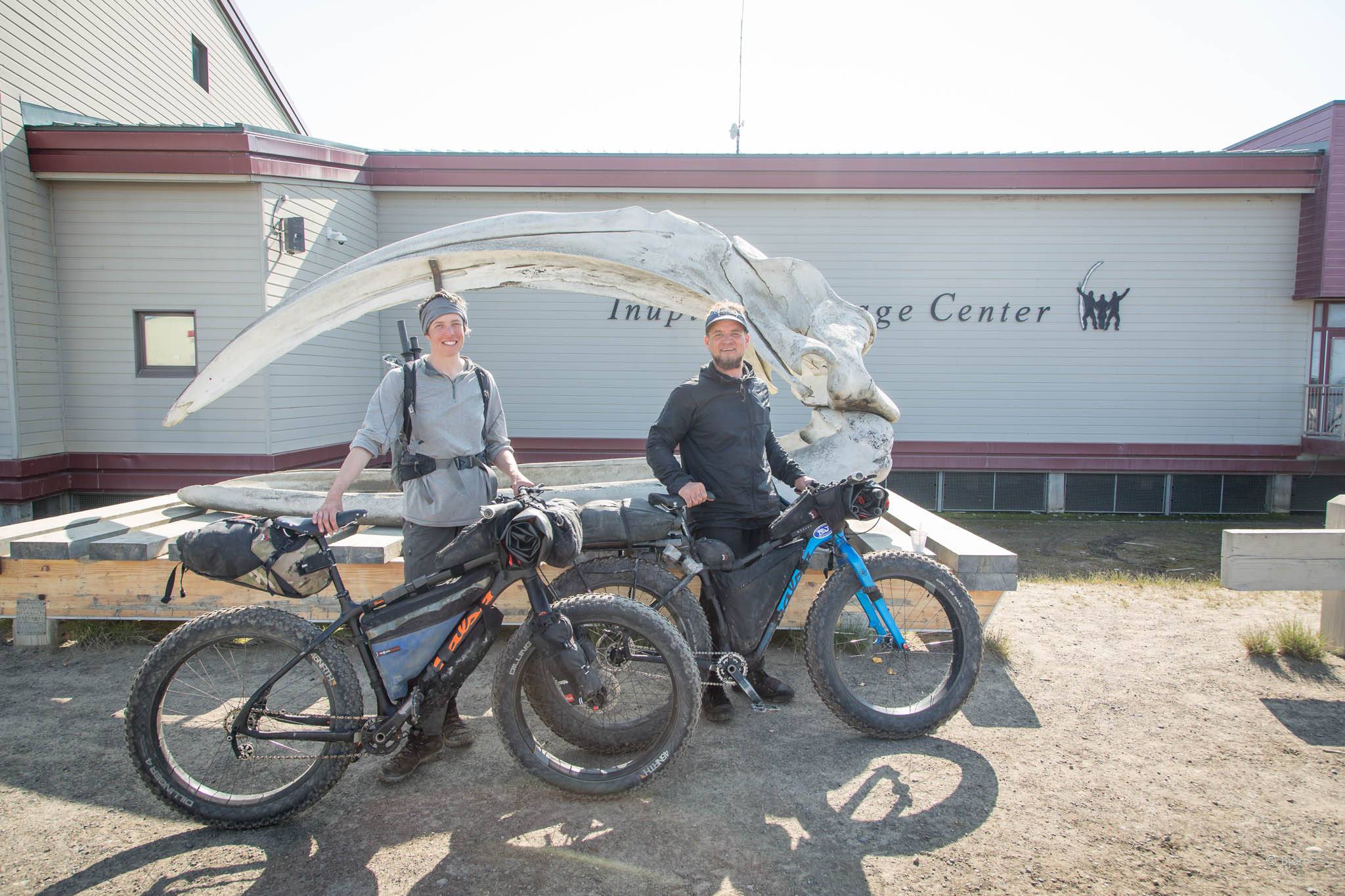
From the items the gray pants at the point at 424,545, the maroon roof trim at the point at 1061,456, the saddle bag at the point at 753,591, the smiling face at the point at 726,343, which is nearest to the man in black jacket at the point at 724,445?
the smiling face at the point at 726,343

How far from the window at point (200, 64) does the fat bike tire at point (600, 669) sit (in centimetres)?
1153

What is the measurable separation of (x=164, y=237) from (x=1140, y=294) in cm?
1126

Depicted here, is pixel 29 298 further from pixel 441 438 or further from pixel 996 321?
pixel 996 321

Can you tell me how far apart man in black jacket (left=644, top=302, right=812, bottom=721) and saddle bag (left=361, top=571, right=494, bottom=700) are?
1.02 metres

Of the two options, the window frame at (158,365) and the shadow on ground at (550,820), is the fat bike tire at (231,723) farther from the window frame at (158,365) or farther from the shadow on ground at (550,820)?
the window frame at (158,365)

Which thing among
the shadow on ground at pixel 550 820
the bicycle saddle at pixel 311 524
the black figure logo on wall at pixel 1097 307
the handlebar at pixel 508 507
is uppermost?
the black figure logo on wall at pixel 1097 307

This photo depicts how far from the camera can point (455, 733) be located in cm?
308

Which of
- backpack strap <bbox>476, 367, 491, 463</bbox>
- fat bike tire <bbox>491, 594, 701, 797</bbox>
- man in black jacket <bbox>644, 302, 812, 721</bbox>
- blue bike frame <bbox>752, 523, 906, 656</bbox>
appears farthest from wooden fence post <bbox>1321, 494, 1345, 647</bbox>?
backpack strap <bbox>476, 367, 491, 463</bbox>

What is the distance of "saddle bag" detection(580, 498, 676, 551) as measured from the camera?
3115 millimetres

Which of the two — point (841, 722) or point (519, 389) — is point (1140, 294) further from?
point (841, 722)

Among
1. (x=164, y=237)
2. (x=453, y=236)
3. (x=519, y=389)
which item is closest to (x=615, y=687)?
(x=453, y=236)

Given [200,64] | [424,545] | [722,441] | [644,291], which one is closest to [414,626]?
[424,545]

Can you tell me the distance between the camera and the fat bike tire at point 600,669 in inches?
110

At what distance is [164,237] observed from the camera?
7828 mm
